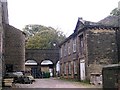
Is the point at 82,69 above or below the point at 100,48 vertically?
below

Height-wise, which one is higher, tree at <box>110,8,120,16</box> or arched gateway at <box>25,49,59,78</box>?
tree at <box>110,8,120,16</box>

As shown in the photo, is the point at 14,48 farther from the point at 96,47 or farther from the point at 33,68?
the point at 33,68

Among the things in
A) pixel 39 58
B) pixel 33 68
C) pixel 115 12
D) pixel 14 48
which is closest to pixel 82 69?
pixel 14 48

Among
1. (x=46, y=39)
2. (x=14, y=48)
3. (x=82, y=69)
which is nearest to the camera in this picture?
(x=82, y=69)

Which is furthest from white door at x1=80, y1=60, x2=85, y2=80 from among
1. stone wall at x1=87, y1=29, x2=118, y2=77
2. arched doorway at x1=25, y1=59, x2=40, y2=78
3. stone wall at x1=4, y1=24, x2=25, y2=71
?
arched doorway at x1=25, y1=59, x2=40, y2=78

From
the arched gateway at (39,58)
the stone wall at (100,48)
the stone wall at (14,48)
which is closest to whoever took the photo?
the stone wall at (100,48)

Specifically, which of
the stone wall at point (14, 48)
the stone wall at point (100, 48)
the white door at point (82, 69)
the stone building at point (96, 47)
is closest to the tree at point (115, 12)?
the stone building at point (96, 47)

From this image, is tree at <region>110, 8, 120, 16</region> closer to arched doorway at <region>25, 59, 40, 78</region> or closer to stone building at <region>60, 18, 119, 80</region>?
stone building at <region>60, 18, 119, 80</region>

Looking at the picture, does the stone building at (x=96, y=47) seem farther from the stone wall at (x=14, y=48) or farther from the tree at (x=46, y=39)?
the tree at (x=46, y=39)

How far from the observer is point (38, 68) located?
179ft

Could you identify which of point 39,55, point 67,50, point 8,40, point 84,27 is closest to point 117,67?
point 84,27

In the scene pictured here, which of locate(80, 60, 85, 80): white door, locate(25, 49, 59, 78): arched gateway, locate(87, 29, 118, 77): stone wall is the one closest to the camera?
locate(87, 29, 118, 77): stone wall

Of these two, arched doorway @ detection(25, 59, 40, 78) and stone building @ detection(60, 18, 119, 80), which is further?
arched doorway @ detection(25, 59, 40, 78)

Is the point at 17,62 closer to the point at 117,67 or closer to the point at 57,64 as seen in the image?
the point at 57,64
